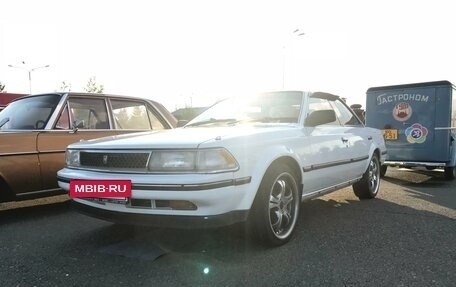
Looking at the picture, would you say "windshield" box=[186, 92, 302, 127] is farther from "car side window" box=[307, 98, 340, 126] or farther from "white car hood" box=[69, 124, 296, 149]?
"white car hood" box=[69, 124, 296, 149]

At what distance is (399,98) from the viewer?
9.38 metres

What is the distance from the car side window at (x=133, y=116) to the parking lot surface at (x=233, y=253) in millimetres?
1674

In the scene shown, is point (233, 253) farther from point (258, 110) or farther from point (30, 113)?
point (30, 113)

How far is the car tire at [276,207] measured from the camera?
3490 millimetres

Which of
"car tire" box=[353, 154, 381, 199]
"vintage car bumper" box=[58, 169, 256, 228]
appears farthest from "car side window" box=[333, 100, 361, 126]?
"vintage car bumper" box=[58, 169, 256, 228]

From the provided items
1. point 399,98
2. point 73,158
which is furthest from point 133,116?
point 399,98

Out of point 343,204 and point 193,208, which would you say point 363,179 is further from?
point 193,208

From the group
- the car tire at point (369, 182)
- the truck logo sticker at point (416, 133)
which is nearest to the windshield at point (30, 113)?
the car tire at point (369, 182)

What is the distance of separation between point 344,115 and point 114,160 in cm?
339

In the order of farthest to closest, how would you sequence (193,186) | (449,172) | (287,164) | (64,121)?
(449,172) < (64,121) < (287,164) < (193,186)

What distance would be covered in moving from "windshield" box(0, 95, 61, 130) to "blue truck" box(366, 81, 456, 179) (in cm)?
707

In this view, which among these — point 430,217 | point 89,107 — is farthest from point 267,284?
point 89,107

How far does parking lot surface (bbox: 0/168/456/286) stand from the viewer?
305 cm

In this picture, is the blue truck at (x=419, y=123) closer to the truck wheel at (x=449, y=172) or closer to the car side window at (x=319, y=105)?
the truck wheel at (x=449, y=172)
